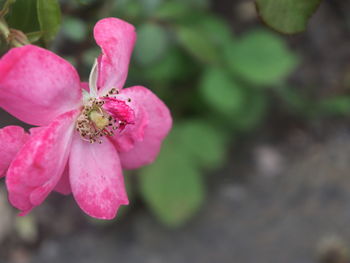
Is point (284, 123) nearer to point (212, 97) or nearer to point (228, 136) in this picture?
point (228, 136)

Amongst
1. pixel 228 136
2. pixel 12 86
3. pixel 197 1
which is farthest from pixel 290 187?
pixel 12 86

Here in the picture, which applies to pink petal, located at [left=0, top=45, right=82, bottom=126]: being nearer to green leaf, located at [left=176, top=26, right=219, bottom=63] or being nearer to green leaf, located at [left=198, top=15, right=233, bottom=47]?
green leaf, located at [left=176, top=26, right=219, bottom=63]

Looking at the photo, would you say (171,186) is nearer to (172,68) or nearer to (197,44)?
(172,68)

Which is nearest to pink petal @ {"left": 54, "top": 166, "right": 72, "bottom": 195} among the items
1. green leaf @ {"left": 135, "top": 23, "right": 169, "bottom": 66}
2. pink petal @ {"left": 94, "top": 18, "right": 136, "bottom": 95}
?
pink petal @ {"left": 94, "top": 18, "right": 136, "bottom": 95}

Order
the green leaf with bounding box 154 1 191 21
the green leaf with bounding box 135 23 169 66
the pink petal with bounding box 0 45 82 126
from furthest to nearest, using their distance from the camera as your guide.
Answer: the green leaf with bounding box 154 1 191 21
the green leaf with bounding box 135 23 169 66
the pink petal with bounding box 0 45 82 126

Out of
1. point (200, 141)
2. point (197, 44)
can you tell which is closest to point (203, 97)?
point (200, 141)

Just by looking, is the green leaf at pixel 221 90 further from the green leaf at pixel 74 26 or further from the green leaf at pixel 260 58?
the green leaf at pixel 74 26

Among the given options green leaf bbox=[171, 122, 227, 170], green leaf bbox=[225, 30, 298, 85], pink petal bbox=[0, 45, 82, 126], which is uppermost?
pink petal bbox=[0, 45, 82, 126]
